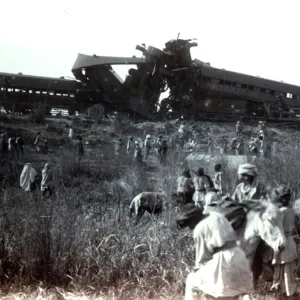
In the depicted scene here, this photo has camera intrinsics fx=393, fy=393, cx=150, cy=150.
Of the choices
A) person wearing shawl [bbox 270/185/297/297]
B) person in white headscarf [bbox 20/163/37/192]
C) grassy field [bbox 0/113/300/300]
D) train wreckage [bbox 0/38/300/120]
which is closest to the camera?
person wearing shawl [bbox 270/185/297/297]

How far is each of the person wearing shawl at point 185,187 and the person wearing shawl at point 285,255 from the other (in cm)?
195

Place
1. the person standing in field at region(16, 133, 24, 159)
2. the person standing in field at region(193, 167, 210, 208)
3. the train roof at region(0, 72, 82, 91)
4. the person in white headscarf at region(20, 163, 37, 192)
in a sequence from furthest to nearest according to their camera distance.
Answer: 1. the train roof at region(0, 72, 82, 91)
2. the person standing in field at region(16, 133, 24, 159)
3. the person in white headscarf at region(20, 163, 37, 192)
4. the person standing in field at region(193, 167, 210, 208)

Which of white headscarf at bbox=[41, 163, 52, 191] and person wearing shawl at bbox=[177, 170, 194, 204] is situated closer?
person wearing shawl at bbox=[177, 170, 194, 204]

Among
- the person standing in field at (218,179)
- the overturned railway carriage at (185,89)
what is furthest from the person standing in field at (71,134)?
the person standing in field at (218,179)

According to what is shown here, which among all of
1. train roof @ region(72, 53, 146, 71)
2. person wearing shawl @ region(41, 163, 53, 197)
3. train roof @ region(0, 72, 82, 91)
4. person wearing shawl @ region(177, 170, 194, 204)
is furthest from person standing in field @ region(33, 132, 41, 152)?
train roof @ region(0, 72, 82, 91)

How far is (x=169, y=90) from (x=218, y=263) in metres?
7.52

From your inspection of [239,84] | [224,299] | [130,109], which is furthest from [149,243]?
[239,84]

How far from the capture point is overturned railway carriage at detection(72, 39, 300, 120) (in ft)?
32.3

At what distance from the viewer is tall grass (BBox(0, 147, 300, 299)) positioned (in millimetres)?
5258

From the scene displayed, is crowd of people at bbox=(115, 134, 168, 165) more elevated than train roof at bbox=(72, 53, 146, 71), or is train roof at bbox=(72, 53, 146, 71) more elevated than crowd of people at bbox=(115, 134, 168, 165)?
train roof at bbox=(72, 53, 146, 71)

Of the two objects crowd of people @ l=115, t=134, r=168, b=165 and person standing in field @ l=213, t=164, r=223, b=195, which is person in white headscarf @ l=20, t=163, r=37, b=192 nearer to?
crowd of people @ l=115, t=134, r=168, b=165

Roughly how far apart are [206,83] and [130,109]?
2.81 m

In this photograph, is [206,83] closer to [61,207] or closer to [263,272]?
[61,207]

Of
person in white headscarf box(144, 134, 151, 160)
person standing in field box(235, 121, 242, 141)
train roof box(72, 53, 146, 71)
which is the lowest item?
person in white headscarf box(144, 134, 151, 160)
